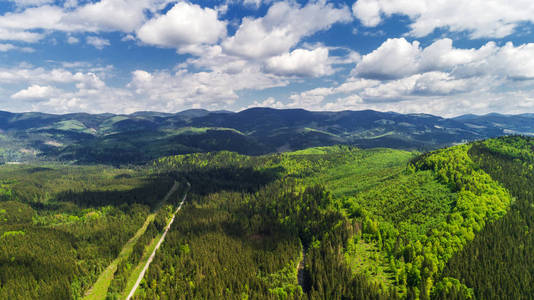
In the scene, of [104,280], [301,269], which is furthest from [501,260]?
[104,280]

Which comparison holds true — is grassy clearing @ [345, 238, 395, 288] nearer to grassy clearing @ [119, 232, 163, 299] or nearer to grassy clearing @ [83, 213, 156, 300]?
grassy clearing @ [119, 232, 163, 299]

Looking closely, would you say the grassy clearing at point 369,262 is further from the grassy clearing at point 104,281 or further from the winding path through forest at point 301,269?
the grassy clearing at point 104,281

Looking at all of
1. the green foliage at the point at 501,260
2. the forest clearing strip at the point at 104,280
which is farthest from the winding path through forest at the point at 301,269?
the forest clearing strip at the point at 104,280

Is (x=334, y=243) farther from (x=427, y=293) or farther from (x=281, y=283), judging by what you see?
(x=427, y=293)

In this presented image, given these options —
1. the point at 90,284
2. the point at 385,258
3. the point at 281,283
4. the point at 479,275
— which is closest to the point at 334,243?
the point at 385,258

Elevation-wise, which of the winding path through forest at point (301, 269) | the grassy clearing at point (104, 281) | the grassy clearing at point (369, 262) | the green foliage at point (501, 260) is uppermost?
the green foliage at point (501, 260)

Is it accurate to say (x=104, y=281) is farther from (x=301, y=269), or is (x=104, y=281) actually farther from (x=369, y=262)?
(x=369, y=262)

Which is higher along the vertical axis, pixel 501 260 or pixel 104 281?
pixel 501 260

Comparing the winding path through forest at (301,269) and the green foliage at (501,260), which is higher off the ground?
the green foliage at (501,260)

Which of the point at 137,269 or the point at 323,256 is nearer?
the point at 323,256

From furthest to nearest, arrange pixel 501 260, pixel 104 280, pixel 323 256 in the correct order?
pixel 104 280 < pixel 323 256 < pixel 501 260

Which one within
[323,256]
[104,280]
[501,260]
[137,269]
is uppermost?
[501,260]
